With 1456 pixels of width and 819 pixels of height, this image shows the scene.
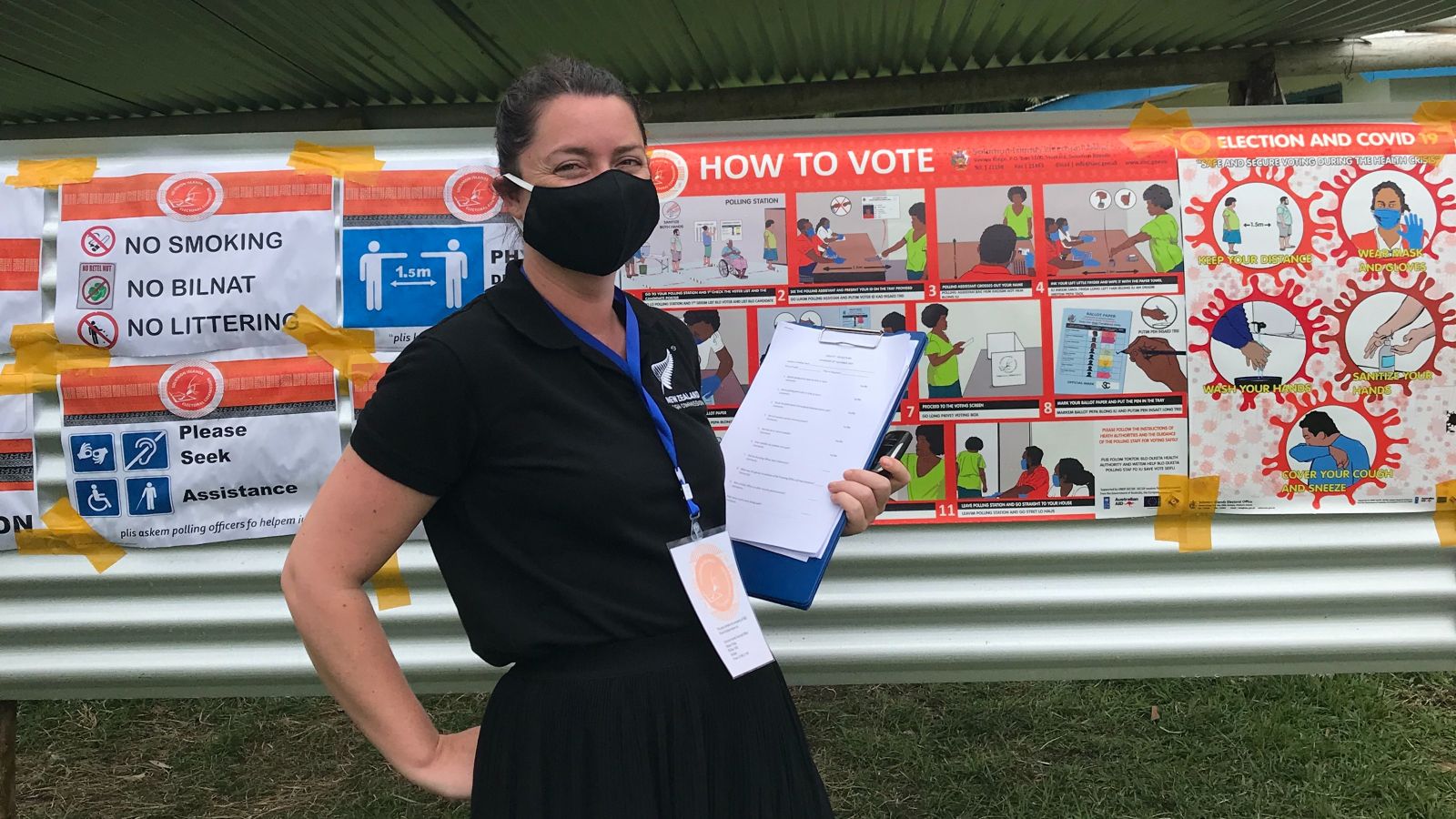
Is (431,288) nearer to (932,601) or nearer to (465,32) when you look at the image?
(465,32)

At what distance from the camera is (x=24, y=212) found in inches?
85.2

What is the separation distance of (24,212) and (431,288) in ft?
3.13

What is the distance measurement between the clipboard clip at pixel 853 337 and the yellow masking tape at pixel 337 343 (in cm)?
111

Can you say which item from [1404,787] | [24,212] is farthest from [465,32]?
[1404,787]

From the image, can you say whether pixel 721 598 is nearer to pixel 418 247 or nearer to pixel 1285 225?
pixel 418 247

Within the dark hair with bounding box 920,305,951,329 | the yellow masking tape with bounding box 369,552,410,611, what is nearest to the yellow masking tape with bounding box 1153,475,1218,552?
the dark hair with bounding box 920,305,951,329

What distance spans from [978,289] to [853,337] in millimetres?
687

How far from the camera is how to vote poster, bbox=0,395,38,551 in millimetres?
2154

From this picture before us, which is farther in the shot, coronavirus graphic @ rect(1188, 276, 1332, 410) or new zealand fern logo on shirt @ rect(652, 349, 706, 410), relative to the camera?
coronavirus graphic @ rect(1188, 276, 1332, 410)

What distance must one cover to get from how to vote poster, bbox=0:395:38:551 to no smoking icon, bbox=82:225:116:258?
394 mm

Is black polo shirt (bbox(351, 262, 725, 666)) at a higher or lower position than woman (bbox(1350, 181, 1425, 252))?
lower

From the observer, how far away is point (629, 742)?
4.00 feet

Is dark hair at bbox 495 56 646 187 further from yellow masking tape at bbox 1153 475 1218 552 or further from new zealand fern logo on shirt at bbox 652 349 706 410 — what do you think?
yellow masking tape at bbox 1153 475 1218 552

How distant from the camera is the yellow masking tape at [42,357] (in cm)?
215
